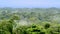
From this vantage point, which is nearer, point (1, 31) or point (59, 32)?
point (1, 31)

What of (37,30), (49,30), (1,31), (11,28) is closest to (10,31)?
(11,28)

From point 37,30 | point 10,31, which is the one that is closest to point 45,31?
point 37,30

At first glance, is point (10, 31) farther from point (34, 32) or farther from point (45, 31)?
point (45, 31)

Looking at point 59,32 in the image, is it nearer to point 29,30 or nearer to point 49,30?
point 49,30

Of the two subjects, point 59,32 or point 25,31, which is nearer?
point 25,31

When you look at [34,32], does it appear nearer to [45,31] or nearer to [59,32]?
[45,31]

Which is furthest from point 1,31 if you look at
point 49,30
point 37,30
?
point 49,30

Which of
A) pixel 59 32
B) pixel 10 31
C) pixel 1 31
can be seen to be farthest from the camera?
pixel 59 32

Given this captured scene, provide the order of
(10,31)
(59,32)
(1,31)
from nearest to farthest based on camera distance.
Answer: (1,31) → (10,31) → (59,32)
